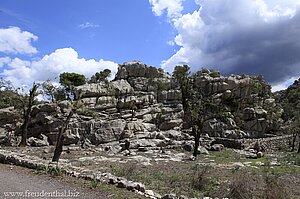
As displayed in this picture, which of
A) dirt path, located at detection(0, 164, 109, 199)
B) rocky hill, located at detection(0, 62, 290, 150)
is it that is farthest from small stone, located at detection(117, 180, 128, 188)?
rocky hill, located at detection(0, 62, 290, 150)

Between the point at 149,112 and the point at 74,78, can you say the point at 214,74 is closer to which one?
the point at 149,112

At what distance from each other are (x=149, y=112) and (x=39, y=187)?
2157 inches

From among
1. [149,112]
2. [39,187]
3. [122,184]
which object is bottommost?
[39,187]

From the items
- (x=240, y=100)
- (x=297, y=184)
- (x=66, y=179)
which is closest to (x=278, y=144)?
(x=240, y=100)

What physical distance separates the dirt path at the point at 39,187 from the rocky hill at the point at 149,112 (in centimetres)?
2984

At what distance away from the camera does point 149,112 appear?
6719 cm

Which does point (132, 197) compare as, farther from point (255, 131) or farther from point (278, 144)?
point (255, 131)

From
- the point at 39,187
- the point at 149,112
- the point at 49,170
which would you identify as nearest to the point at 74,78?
the point at 149,112

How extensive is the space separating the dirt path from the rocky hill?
2984cm

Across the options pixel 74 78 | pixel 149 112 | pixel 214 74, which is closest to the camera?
pixel 149 112

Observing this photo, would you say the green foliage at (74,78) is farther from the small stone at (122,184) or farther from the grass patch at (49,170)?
the small stone at (122,184)

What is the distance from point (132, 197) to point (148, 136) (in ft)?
135

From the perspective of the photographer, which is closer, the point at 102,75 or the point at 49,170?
the point at 49,170

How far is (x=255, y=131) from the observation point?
67938 millimetres
